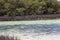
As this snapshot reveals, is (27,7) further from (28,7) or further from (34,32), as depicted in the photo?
(34,32)

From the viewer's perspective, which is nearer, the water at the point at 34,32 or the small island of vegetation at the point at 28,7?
the water at the point at 34,32

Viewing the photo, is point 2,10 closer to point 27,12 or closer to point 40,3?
point 27,12

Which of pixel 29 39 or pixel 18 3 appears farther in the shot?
pixel 18 3

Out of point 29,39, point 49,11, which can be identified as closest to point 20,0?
point 49,11

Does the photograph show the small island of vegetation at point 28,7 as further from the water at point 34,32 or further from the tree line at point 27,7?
the water at point 34,32

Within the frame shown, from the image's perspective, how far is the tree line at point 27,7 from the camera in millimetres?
26500

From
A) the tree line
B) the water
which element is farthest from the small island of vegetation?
the water

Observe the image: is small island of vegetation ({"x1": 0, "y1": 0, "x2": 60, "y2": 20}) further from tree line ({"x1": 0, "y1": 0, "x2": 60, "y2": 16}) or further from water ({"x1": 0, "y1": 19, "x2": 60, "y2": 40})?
water ({"x1": 0, "y1": 19, "x2": 60, "y2": 40})

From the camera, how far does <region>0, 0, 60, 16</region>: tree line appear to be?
26.5m

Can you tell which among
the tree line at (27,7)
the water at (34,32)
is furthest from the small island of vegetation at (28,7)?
the water at (34,32)

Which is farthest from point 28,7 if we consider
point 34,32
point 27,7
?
point 34,32

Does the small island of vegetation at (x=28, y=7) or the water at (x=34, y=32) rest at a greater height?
the water at (x=34, y=32)

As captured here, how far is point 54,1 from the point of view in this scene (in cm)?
2772

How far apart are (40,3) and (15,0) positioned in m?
3.38
